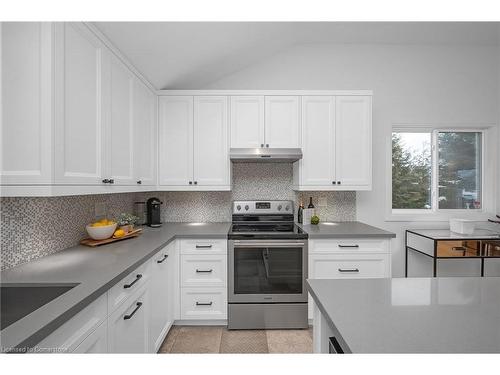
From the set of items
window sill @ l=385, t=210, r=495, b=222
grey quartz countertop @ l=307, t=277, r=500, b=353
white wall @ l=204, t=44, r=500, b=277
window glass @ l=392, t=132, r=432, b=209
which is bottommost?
grey quartz countertop @ l=307, t=277, r=500, b=353

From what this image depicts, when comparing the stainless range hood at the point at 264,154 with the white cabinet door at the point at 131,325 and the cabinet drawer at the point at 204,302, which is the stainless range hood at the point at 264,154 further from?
the white cabinet door at the point at 131,325

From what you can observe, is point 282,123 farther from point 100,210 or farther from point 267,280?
point 100,210

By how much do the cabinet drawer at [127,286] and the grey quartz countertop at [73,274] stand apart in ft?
0.20

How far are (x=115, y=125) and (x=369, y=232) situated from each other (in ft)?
7.46

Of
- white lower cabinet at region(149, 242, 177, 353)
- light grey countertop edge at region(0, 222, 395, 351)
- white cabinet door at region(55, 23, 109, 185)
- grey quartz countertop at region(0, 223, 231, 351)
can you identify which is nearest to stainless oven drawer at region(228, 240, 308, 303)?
light grey countertop edge at region(0, 222, 395, 351)

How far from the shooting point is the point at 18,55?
4.10ft

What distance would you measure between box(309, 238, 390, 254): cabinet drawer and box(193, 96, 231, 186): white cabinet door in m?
1.07

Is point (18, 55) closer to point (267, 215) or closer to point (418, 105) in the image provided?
point (267, 215)

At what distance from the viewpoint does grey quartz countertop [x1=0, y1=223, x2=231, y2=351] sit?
85cm

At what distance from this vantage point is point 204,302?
246 centimetres

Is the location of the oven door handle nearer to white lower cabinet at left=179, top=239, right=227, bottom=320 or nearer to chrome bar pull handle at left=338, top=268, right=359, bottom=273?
white lower cabinet at left=179, top=239, right=227, bottom=320

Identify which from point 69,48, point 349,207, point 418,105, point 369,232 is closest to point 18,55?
point 69,48

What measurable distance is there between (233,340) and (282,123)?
205 centimetres

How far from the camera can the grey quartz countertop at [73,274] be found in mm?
853
